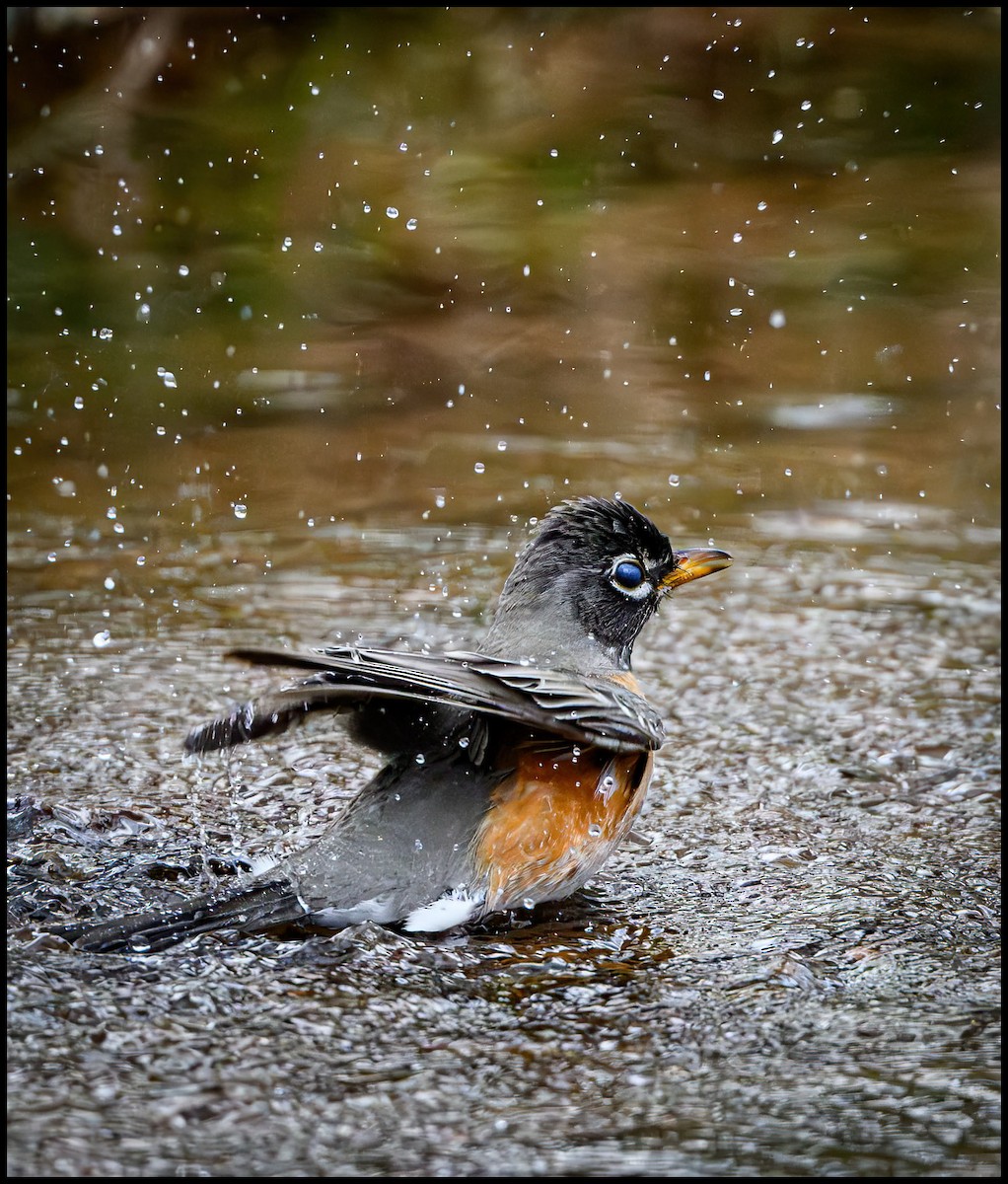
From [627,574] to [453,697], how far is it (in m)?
1.15

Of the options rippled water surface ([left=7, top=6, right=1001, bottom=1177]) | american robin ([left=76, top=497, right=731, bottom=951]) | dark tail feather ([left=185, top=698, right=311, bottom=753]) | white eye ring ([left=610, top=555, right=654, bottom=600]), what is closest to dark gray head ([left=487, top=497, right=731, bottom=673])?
white eye ring ([left=610, top=555, right=654, bottom=600])

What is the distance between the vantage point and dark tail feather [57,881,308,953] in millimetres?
3604

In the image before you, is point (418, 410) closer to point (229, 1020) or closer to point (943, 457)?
point (943, 457)

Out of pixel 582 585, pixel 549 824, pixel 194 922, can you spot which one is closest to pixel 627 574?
pixel 582 585

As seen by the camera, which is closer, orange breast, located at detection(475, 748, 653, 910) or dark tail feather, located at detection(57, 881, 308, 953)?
dark tail feather, located at detection(57, 881, 308, 953)

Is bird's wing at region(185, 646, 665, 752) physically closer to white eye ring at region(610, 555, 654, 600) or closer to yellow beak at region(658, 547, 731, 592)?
white eye ring at region(610, 555, 654, 600)

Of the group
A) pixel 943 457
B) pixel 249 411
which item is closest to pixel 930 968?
pixel 943 457

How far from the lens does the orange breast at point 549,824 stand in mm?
4078

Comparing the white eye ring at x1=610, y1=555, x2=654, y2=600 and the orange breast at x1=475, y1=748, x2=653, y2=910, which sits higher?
the white eye ring at x1=610, y1=555, x2=654, y2=600

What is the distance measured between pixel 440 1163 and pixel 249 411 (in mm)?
7259

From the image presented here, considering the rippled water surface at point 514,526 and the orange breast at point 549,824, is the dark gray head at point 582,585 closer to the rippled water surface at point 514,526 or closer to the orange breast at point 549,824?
the orange breast at point 549,824

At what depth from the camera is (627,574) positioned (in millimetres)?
4734

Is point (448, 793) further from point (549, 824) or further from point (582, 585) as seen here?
point (582, 585)

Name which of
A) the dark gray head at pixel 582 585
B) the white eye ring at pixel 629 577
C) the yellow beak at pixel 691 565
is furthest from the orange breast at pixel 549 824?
the yellow beak at pixel 691 565
